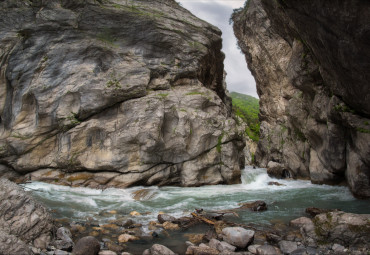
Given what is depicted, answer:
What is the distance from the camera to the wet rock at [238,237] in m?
7.38

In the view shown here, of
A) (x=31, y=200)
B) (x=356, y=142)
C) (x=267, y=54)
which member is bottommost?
(x=31, y=200)

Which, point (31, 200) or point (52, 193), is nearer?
point (31, 200)

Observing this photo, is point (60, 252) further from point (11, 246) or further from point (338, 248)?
point (338, 248)

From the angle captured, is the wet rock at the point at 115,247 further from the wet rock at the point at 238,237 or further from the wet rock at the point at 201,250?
the wet rock at the point at 238,237

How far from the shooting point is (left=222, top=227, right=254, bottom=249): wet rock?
24.2ft

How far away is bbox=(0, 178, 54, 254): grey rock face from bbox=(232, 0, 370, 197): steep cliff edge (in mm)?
10911

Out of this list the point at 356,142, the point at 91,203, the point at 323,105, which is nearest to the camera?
the point at 91,203

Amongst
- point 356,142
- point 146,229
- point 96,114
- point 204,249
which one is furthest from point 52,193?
point 356,142

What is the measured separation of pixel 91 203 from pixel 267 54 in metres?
33.7

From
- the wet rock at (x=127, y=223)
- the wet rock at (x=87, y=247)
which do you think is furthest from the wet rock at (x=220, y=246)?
the wet rock at (x=127, y=223)

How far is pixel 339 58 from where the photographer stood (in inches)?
418

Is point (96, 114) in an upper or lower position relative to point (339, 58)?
lower

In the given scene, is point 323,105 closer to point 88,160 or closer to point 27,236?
point 88,160

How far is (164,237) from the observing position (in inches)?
326
